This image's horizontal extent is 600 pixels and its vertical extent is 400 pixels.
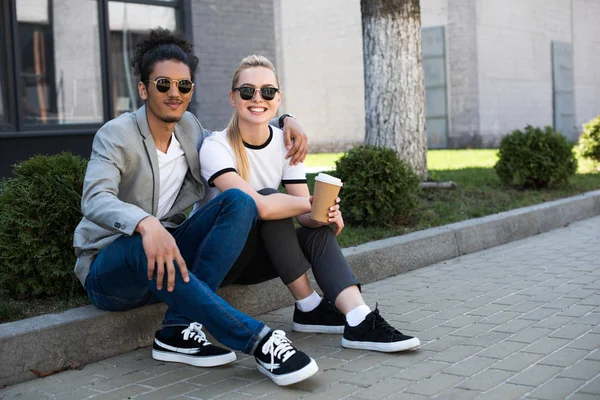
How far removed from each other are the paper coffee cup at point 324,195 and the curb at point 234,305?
1.00 meters

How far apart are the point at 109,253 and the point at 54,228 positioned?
31.8 inches

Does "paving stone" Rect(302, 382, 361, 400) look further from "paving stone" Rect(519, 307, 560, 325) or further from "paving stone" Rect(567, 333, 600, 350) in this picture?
"paving stone" Rect(519, 307, 560, 325)

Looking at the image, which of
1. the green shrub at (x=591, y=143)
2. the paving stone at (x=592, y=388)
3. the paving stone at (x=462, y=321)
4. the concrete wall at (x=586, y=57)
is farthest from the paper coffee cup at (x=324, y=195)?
the concrete wall at (x=586, y=57)

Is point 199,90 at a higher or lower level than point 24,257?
higher

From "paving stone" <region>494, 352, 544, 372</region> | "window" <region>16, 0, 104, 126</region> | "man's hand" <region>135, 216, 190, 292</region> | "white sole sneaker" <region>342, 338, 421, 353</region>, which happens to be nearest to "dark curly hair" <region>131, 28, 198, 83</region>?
"man's hand" <region>135, 216, 190, 292</region>

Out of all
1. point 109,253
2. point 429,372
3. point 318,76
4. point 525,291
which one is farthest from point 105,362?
point 318,76

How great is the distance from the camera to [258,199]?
3904 millimetres

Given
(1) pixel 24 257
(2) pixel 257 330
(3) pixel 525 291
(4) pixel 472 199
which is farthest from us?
(4) pixel 472 199

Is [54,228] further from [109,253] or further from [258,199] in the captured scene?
[258,199]

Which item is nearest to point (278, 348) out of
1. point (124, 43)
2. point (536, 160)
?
point (536, 160)

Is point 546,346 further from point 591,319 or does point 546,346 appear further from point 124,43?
point 124,43

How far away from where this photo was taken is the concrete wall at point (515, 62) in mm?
19188

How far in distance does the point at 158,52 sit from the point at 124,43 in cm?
684

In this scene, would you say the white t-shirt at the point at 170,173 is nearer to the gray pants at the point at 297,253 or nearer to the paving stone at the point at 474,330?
the gray pants at the point at 297,253
